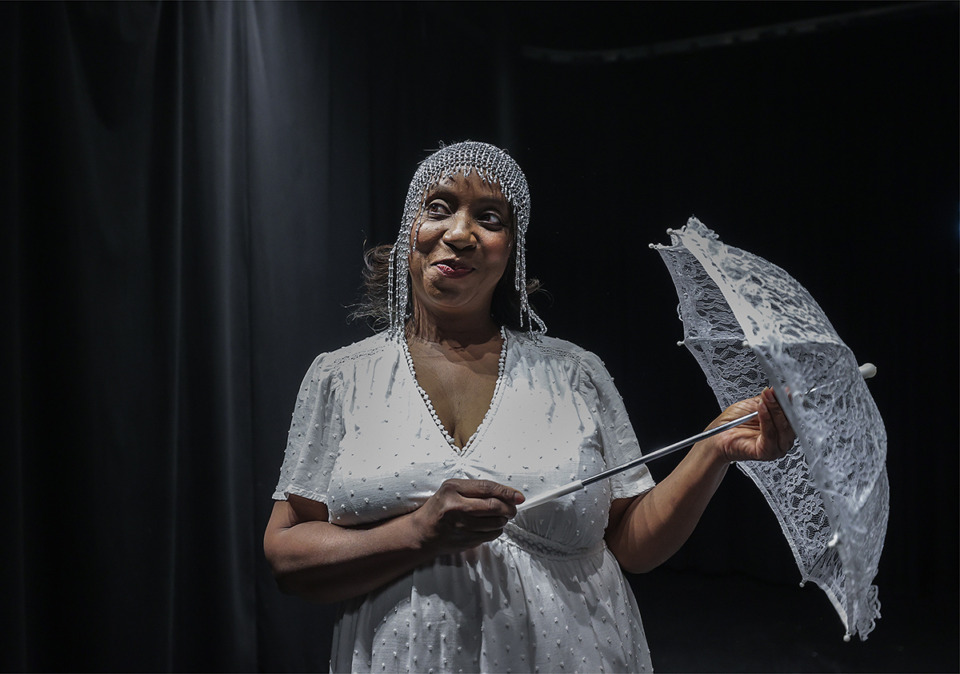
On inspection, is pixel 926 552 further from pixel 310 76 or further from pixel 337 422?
pixel 310 76

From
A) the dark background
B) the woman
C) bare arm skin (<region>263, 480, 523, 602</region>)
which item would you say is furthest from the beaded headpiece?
the dark background

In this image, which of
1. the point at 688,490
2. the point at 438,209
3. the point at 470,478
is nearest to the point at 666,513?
the point at 688,490

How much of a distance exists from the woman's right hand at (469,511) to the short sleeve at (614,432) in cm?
26

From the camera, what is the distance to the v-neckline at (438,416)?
102 cm

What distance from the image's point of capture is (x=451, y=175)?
1.14 metres

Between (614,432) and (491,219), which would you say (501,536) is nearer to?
(614,432)

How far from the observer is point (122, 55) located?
1.54m

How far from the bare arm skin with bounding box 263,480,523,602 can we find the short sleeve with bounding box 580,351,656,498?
26 centimetres

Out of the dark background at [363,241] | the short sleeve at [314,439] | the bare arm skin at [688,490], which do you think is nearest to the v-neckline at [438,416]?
the short sleeve at [314,439]

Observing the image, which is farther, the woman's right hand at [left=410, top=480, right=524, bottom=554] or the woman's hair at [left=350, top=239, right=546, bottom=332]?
the woman's hair at [left=350, top=239, right=546, bottom=332]

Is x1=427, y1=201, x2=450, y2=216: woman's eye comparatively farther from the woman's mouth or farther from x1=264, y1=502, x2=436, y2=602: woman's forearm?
x1=264, y1=502, x2=436, y2=602: woman's forearm

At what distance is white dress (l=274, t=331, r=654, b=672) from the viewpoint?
969 millimetres

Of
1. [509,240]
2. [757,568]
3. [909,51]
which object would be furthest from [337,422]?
[909,51]

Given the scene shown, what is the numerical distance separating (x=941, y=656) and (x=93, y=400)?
71.3 inches
